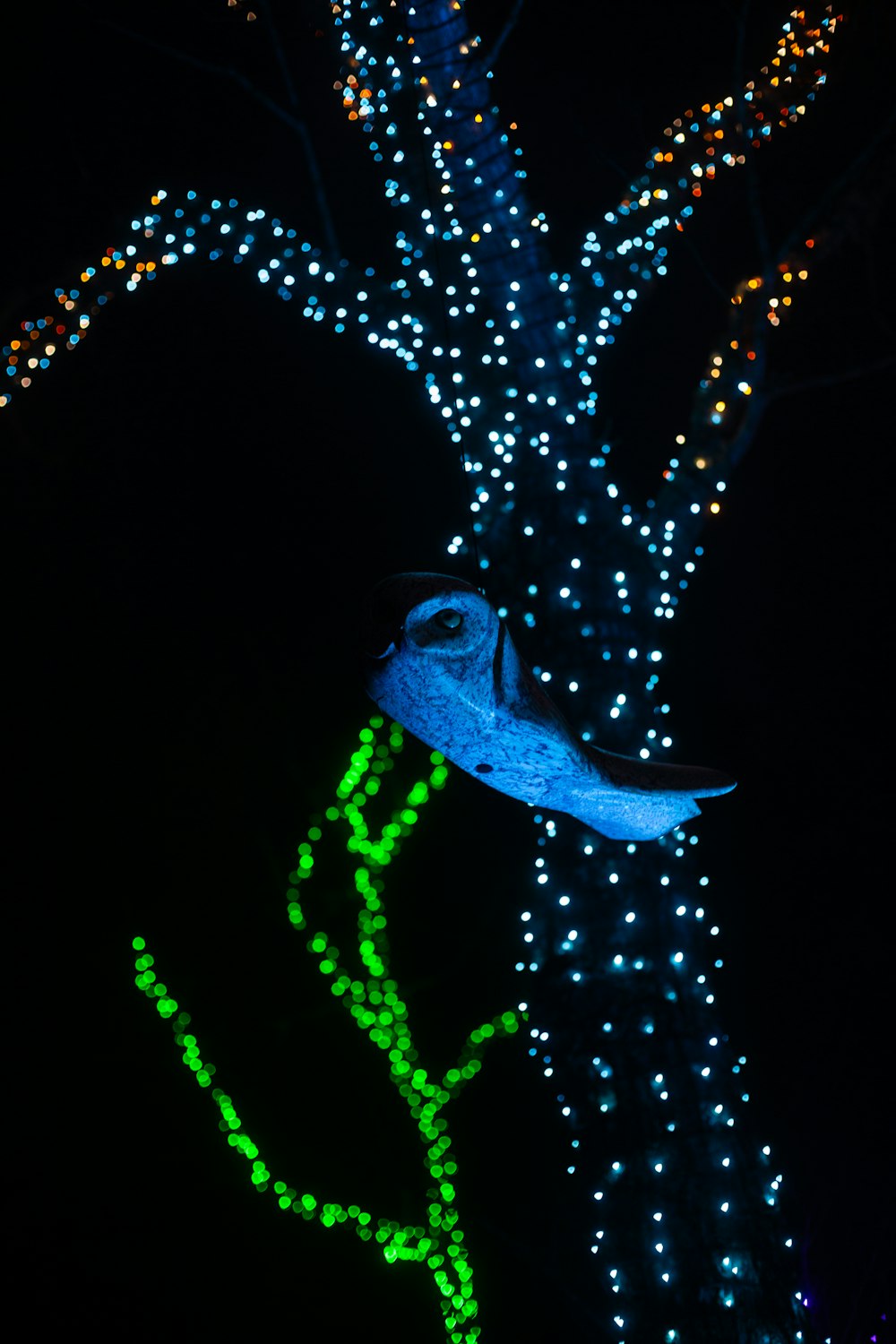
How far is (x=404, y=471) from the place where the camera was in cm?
543

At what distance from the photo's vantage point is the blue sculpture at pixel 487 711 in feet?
5.14

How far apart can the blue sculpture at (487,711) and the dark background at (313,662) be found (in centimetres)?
314

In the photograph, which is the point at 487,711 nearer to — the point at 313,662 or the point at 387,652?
the point at 387,652

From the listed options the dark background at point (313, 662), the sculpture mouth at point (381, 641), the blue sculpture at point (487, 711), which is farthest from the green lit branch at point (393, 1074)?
the sculpture mouth at point (381, 641)

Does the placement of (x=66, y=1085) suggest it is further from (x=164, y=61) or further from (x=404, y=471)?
(x=164, y=61)

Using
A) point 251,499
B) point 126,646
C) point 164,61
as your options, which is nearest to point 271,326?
point 251,499

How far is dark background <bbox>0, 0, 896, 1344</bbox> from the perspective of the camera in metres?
4.59

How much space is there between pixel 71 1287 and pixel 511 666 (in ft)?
12.7

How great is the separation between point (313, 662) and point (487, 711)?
12.0 ft

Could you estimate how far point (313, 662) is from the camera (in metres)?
5.27

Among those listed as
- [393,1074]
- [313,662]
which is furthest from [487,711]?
[313,662]

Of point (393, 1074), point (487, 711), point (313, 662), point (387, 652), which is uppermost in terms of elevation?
point (387, 652)

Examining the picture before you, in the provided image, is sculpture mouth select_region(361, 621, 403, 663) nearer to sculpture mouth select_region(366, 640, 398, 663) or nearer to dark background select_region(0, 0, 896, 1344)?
sculpture mouth select_region(366, 640, 398, 663)

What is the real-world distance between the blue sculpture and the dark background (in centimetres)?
314
